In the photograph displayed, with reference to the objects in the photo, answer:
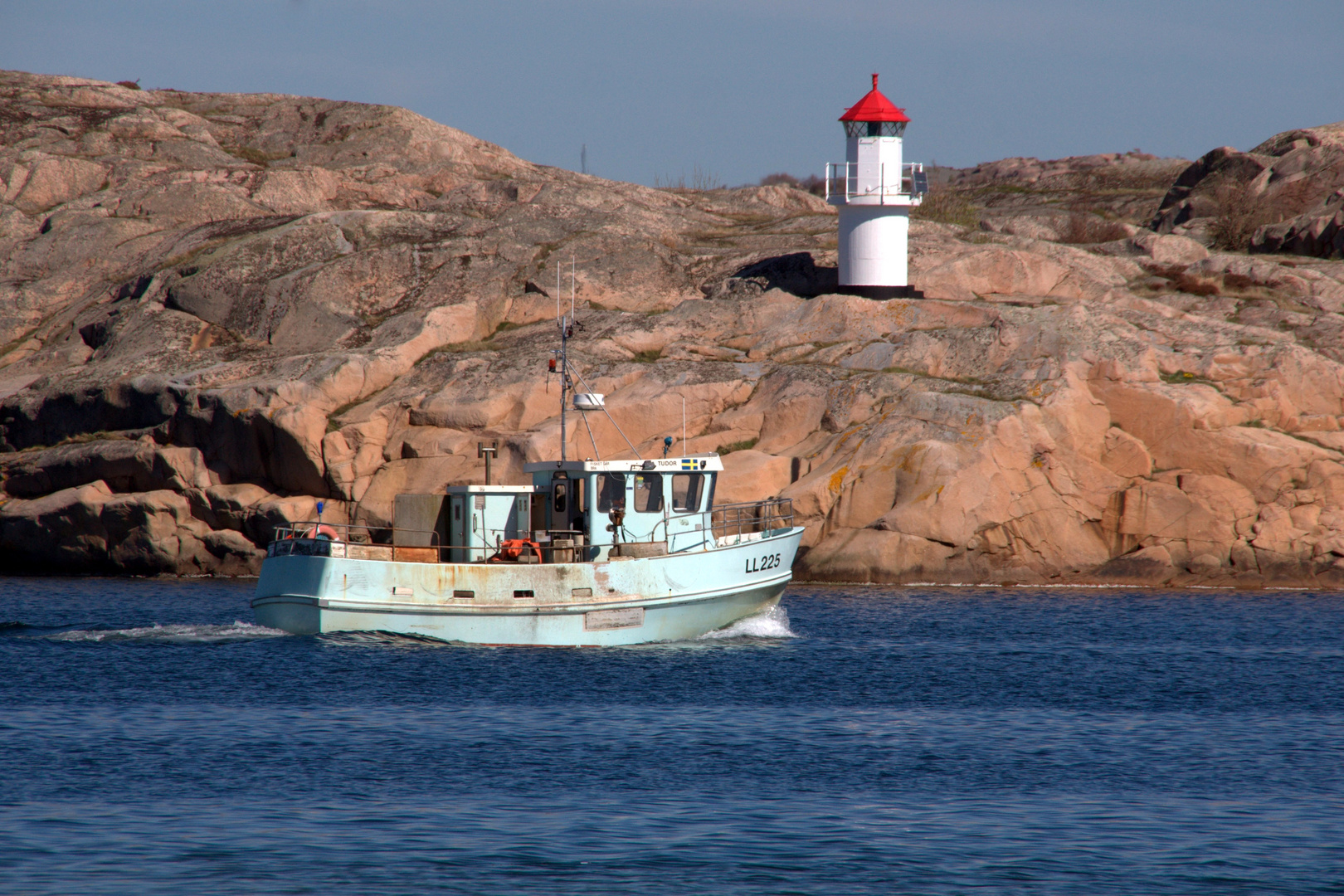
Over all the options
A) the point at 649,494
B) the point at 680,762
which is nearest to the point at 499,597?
the point at 649,494

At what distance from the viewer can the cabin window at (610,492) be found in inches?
1027

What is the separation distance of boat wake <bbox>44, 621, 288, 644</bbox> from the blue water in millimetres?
108

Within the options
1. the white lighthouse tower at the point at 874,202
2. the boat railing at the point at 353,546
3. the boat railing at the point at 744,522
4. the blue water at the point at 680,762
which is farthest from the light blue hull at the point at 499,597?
the white lighthouse tower at the point at 874,202

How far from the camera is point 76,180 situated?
169 ft

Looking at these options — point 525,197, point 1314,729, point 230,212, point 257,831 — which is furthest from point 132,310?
point 1314,729

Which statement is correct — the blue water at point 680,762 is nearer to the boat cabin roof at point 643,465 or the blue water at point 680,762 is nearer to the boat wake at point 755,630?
the boat wake at point 755,630

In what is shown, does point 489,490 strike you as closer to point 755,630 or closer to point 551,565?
point 551,565

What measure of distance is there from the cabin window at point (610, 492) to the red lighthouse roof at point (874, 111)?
18.9 meters

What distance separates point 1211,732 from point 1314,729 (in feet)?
4.91

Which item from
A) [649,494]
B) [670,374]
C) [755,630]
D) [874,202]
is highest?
[874,202]

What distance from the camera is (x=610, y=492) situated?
26203mm

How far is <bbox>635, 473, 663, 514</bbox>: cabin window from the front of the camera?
86.1 feet

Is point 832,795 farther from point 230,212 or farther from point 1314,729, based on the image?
point 230,212

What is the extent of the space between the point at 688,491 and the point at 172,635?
9952 millimetres
